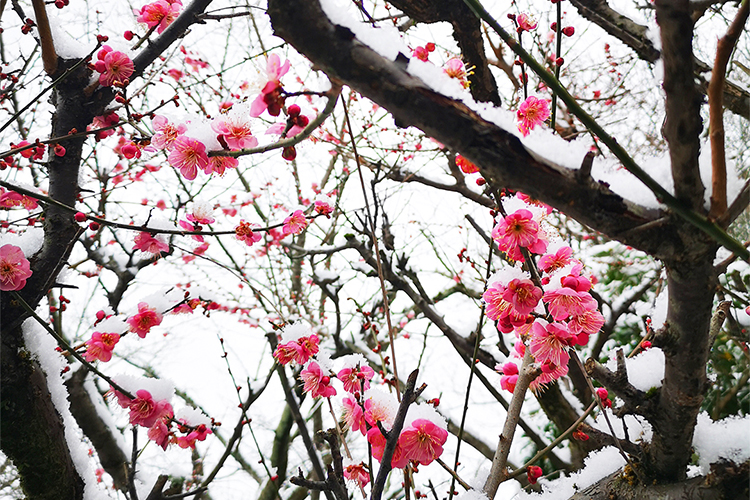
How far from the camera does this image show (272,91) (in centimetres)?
88

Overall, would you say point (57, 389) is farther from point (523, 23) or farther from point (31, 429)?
point (523, 23)

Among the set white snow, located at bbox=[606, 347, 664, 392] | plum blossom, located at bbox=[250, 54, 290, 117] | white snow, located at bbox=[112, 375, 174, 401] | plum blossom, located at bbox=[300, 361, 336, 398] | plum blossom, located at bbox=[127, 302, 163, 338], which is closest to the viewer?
plum blossom, located at bbox=[250, 54, 290, 117]

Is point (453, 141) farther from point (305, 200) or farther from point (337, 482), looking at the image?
point (305, 200)

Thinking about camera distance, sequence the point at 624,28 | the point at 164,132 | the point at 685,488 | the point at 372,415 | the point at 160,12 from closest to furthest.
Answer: the point at 685,488, the point at 372,415, the point at 164,132, the point at 160,12, the point at 624,28

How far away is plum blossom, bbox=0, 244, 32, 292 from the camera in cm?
162

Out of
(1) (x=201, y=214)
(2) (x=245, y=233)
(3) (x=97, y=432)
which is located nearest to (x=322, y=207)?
(2) (x=245, y=233)

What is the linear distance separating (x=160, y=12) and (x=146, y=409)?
6.19 feet

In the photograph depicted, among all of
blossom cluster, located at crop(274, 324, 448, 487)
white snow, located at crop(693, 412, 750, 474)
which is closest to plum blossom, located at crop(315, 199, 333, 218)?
blossom cluster, located at crop(274, 324, 448, 487)

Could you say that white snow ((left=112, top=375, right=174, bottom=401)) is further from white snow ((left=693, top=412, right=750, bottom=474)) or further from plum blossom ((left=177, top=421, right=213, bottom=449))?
white snow ((left=693, top=412, right=750, bottom=474))

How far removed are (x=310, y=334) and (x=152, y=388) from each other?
69 cm

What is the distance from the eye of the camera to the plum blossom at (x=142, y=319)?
2115mm

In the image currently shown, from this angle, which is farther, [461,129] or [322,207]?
[322,207]

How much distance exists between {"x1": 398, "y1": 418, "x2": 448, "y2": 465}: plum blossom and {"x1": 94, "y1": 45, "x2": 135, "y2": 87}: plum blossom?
6.10 feet

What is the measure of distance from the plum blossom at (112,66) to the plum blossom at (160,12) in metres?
0.36
